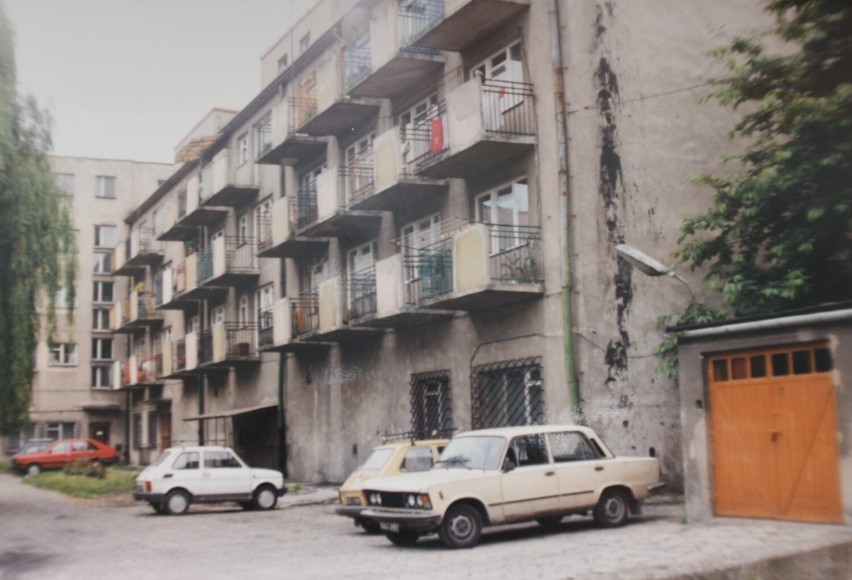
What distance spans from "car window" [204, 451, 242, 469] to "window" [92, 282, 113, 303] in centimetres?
3666

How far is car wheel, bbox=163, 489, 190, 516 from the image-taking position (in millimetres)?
20734

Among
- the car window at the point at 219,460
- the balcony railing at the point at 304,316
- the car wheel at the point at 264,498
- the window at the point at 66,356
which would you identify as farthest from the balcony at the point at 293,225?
the window at the point at 66,356

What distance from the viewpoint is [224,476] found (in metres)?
21.1

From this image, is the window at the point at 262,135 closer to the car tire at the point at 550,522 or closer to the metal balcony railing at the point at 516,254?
the metal balcony railing at the point at 516,254

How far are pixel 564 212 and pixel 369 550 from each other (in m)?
7.75

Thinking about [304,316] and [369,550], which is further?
[304,316]

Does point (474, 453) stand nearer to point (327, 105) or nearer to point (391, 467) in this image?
point (391, 467)

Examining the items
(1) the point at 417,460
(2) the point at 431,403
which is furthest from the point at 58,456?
(1) the point at 417,460

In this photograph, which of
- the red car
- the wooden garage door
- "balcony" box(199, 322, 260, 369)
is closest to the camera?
the wooden garage door

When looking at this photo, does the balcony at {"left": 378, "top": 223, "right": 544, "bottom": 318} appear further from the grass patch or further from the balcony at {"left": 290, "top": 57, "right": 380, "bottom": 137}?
the grass patch

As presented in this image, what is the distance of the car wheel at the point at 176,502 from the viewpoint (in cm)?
2073

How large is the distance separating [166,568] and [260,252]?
1793 centimetres

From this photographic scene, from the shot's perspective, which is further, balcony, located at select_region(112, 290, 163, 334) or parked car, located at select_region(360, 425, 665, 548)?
balcony, located at select_region(112, 290, 163, 334)

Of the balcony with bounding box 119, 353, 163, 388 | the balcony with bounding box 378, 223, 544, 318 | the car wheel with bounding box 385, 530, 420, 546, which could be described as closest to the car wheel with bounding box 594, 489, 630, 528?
the car wheel with bounding box 385, 530, 420, 546
